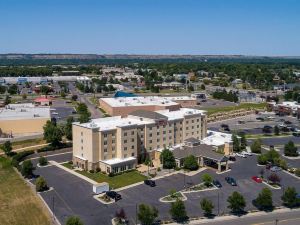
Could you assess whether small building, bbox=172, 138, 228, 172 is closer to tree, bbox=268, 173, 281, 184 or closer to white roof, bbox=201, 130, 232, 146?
white roof, bbox=201, 130, 232, 146

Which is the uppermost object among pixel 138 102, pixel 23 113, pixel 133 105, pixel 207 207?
pixel 138 102

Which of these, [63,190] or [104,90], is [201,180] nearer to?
[63,190]

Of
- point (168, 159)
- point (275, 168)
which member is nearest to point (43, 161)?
point (168, 159)

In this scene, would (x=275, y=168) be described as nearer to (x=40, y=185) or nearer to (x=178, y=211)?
(x=178, y=211)

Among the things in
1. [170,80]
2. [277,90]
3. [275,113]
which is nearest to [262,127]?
[275,113]

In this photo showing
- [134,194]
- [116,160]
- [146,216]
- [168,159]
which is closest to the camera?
[146,216]

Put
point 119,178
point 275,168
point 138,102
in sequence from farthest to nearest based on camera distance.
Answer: point 138,102 → point 275,168 → point 119,178
